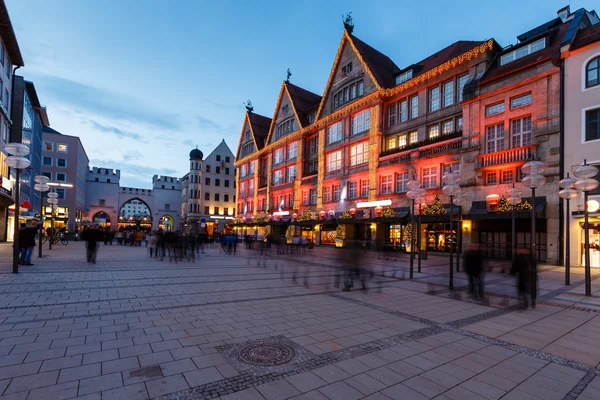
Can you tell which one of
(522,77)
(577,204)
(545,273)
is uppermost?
(522,77)

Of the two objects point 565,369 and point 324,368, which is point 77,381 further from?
point 565,369

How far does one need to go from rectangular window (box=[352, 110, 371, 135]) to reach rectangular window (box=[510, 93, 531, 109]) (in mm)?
13086

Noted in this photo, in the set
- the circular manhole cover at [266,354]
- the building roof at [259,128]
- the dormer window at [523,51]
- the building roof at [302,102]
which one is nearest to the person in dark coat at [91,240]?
the circular manhole cover at [266,354]

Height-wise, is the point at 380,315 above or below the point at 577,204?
below

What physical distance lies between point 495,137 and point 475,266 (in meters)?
17.7

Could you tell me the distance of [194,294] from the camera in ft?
30.9

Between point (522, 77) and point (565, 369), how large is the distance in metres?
23.1

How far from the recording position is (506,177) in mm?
22672

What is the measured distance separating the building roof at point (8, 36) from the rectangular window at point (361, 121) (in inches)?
1233

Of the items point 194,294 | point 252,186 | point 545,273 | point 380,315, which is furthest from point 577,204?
point 252,186

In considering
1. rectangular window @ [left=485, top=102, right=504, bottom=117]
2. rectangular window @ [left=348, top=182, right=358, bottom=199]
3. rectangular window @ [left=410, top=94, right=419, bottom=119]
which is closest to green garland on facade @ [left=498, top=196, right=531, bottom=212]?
rectangular window @ [left=485, top=102, right=504, bottom=117]

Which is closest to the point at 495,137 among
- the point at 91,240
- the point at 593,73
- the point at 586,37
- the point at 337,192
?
the point at 593,73

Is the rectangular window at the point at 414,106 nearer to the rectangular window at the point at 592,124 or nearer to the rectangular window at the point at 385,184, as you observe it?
the rectangular window at the point at 385,184

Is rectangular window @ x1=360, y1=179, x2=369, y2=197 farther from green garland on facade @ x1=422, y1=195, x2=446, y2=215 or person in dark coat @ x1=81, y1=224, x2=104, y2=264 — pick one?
person in dark coat @ x1=81, y1=224, x2=104, y2=264
